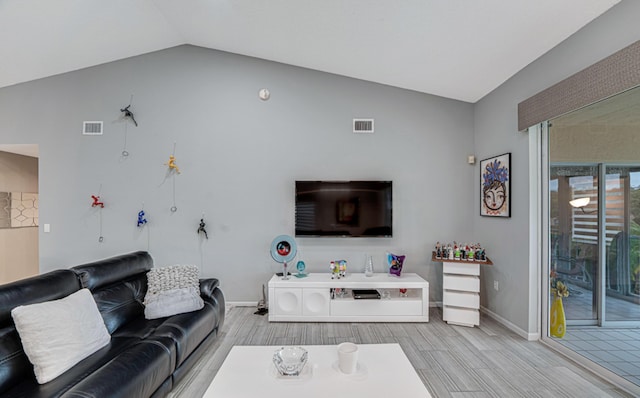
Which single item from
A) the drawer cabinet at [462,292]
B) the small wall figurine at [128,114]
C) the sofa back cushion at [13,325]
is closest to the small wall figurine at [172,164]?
the small wall figurine at [128,114]

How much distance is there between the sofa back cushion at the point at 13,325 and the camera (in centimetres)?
158

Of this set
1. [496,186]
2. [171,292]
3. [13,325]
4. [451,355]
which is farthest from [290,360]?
[496,186]

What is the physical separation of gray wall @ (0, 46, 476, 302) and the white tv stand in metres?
0.53

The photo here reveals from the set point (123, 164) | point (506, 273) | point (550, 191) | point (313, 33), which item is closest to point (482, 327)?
point (506, 273)

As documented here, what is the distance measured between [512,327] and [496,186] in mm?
1572

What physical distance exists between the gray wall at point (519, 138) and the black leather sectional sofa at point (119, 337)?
311 cm

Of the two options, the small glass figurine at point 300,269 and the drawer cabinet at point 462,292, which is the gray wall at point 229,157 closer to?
the small glass figurine at point 300,269

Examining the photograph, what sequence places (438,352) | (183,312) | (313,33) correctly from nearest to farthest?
(183,312) < (438,352) < (313,33)

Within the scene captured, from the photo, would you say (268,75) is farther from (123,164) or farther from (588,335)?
(588,335)

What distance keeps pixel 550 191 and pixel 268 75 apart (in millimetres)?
3529

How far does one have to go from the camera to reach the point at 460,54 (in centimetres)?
301

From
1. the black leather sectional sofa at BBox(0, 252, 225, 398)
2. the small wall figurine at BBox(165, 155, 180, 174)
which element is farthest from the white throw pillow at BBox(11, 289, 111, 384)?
the small wall figurine at BBox(165, 155, 180, 174)

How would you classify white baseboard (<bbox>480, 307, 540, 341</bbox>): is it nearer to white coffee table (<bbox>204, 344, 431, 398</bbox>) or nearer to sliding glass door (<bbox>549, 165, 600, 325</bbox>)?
sliding glass door (<bbox>549, 165, 600, 325</bbox>)

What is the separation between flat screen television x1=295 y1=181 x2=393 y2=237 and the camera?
3.85 meters
